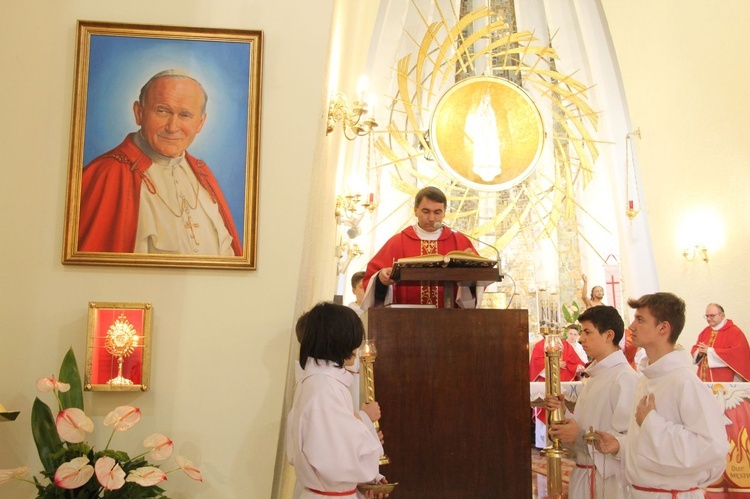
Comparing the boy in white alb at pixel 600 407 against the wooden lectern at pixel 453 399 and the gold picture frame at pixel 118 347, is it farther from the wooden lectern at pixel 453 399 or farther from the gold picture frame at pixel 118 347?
the gold picture frame at pixel 118 347

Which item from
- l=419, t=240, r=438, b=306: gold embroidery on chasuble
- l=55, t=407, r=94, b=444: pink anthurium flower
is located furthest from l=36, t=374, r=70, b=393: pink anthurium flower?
l=419, t=240, r=438, b=306: gold embroidery on chasuble

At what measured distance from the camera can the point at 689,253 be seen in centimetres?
1078

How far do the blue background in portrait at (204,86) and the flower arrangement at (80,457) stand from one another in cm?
111

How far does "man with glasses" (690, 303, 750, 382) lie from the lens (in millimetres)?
8867

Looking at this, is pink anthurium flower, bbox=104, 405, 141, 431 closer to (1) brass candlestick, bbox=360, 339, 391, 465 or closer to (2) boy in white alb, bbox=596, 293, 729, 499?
(1) brass candlestick, bbox=360, 339, 391, 465

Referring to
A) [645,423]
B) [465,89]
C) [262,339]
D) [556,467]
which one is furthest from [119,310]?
[465,89]

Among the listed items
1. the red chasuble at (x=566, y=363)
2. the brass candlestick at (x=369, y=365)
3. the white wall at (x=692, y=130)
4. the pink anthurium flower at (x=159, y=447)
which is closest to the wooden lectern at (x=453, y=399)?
the brass candlestick at (x=369, y=365)

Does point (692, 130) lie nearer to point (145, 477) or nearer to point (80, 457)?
point (145, 477)

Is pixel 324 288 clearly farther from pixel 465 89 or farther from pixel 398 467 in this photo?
pixel 465 89

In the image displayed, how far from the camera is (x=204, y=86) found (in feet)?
13.3

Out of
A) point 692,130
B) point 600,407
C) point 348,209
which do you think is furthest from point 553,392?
point 692,130

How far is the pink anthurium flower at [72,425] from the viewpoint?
10.6ft

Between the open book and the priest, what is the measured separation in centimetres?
43

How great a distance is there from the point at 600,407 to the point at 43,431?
2.67 meters
